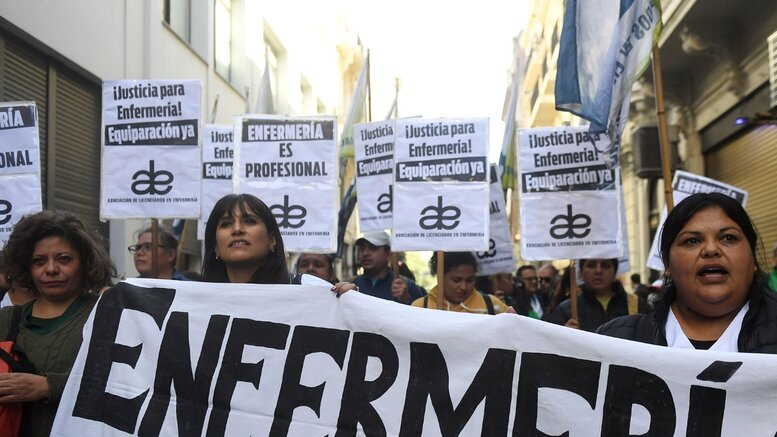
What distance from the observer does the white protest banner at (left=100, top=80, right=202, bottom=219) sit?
563cm

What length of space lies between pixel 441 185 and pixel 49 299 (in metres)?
3.15

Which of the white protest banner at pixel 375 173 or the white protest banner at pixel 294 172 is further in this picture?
the white protest banner at pixel 375 173

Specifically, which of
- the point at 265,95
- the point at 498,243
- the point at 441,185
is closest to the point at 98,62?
the point at 265,95

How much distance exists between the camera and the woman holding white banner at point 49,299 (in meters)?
2.97

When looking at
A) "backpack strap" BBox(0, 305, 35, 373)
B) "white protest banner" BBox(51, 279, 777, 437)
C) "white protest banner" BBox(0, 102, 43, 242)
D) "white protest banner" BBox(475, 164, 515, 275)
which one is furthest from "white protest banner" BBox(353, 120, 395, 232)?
"backpack strap" BBox(0, 305, 35, 373)

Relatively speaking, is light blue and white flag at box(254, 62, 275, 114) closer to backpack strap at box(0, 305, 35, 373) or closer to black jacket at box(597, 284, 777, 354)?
backpack strap at box(0, 305, 35, 373)

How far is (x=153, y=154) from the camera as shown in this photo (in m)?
5.65

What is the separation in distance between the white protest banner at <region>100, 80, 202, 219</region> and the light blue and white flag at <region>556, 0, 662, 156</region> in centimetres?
256

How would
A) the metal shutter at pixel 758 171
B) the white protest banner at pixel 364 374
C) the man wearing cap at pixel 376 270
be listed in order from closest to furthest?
the white protest banner at pixel 364 374 < the man wearing cap at pixel 376 270 < the metal shutter at pixel 758 171

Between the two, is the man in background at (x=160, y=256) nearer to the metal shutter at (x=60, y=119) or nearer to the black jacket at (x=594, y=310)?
the black jacket at (x=594, y=310)

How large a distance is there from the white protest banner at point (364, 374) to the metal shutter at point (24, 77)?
5176 mm

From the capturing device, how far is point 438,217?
18.6 feet

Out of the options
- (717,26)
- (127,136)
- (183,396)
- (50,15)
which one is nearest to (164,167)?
(127,136)

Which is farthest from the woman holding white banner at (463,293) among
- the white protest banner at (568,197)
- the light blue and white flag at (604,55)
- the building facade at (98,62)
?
the building facade at (98,62)
